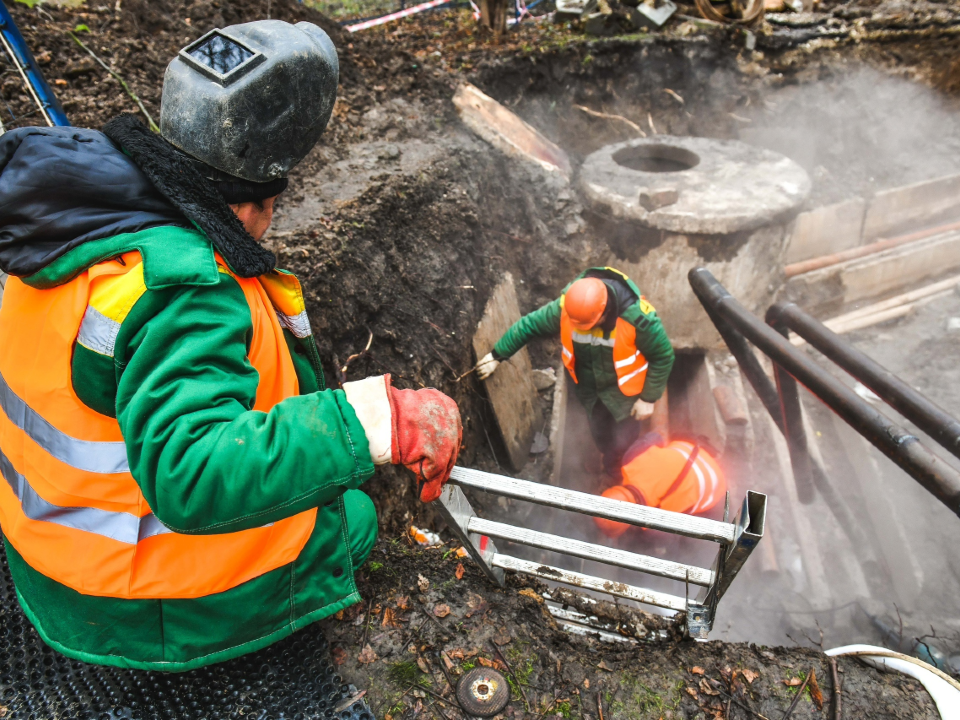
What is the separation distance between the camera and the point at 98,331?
101cm

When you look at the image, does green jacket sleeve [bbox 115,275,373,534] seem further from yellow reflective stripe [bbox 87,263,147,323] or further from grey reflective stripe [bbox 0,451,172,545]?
grey reflective stripe [bbox 0,451,172,545]

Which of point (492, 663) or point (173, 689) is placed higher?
point (173, 689)

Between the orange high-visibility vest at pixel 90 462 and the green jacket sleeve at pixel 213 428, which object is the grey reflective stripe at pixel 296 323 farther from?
the green jacket sleeve at pixel 213 428

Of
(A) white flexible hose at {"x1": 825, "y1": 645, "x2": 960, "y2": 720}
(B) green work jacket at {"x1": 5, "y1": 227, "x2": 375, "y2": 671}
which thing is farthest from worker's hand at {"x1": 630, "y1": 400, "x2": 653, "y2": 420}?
(B) green work jacket at {"x1": 5, "y1": 227, "x2": 375, "y2": 671}

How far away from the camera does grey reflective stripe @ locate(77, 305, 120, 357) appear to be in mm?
1008

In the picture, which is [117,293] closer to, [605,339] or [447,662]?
[447,662]

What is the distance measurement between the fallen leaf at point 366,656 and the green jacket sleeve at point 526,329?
237 cm

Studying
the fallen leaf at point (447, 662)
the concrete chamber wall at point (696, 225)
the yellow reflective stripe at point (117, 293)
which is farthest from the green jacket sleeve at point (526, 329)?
the yellow reflective stripe at point (117, 293)

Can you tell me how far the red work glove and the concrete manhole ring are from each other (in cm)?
436

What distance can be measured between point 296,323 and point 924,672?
234 cm

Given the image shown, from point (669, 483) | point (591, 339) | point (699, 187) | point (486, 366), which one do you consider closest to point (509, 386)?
point (486, 366)

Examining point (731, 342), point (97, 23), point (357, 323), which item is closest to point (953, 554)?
point (731, 342)

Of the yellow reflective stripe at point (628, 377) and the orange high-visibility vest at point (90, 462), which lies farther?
the yellow reflective stripe at point (628, 377)

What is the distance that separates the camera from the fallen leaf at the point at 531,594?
2.15 meters
